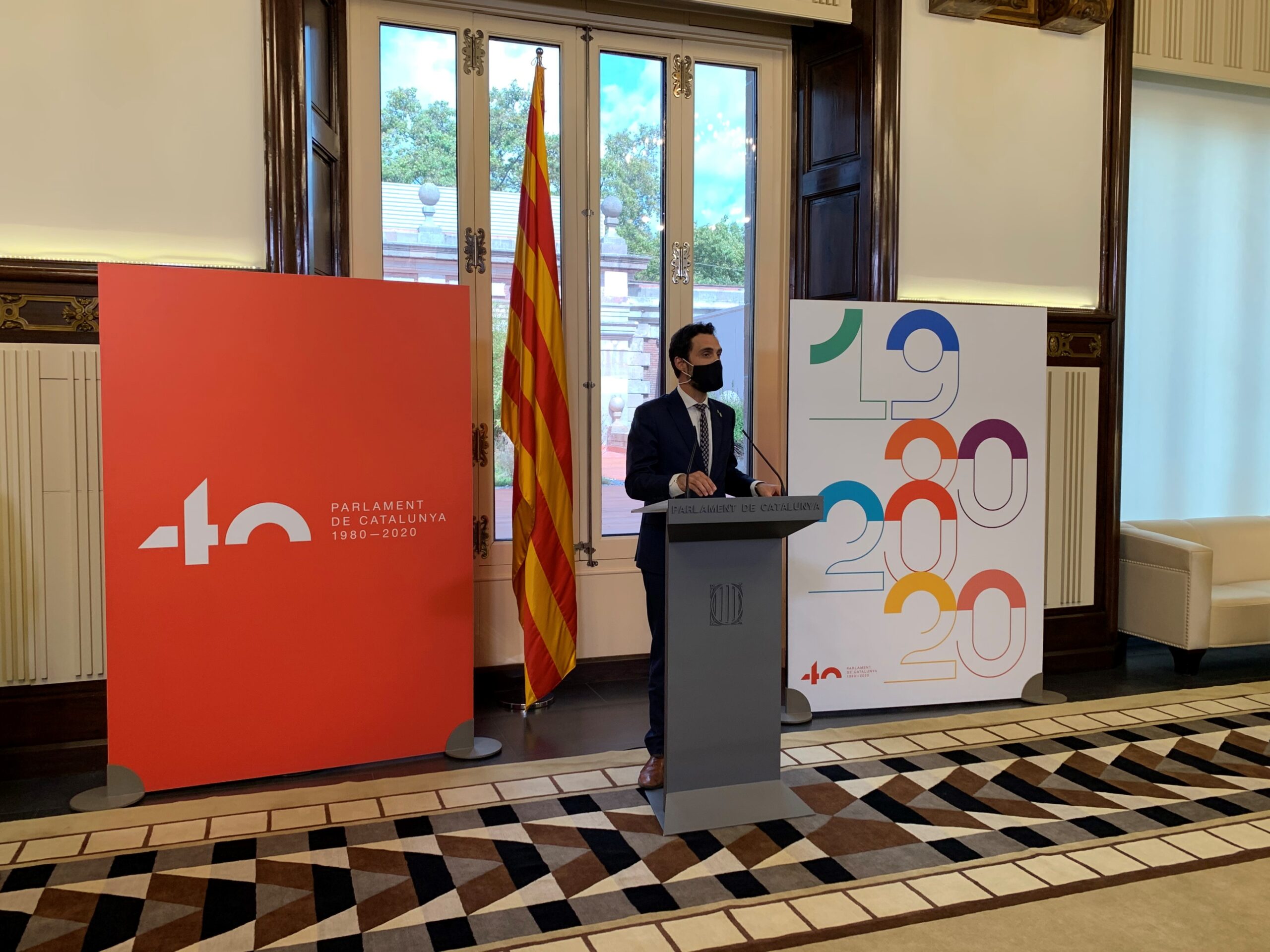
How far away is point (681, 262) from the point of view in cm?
517

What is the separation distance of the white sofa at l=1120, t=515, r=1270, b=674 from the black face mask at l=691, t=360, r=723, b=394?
10.7ft

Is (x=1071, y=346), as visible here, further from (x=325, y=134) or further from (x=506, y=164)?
(x=325, y=134)

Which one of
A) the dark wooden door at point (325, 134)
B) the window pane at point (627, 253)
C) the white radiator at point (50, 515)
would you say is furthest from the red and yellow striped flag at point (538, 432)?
the white radiator at point (50, 515)

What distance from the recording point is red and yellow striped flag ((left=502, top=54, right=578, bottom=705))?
4402 mm

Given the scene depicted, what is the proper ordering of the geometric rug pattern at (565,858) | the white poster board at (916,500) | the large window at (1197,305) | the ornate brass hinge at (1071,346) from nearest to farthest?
the geometric rug pattern at (565,858)
the white poster board at (916,500)
the ornate brass hinge at (1071,346)
the large window at (1197,305)

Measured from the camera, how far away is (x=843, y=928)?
2.52 m

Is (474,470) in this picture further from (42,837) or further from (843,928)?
(843,928)

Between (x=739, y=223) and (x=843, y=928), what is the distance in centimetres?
386

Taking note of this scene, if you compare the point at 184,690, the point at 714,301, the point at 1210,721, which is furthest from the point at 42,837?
the point at 1210,721

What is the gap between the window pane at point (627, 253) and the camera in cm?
504

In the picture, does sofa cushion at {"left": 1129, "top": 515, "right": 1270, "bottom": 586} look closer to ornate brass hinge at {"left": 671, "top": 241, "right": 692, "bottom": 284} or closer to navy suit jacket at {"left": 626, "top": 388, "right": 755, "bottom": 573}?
ornate brass hinge at {"left": 671, "top": 241, "right": 692, "bottom": 284}

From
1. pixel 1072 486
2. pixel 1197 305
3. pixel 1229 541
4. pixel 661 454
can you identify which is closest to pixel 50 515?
pixel 661 454

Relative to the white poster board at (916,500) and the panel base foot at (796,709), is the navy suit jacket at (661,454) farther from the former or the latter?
the panel base foot at (796,709)

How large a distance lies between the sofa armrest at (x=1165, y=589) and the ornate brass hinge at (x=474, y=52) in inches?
176
